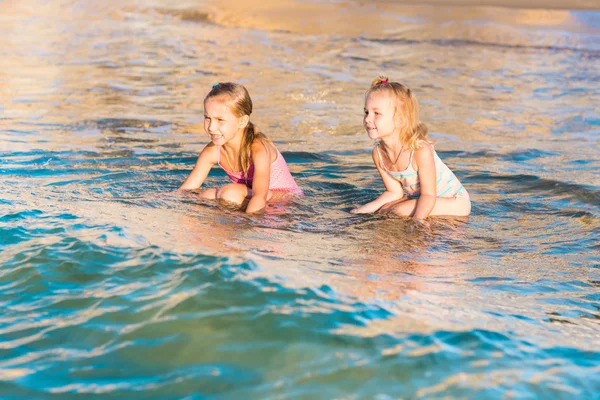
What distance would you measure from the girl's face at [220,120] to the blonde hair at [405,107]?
1037 millimetres

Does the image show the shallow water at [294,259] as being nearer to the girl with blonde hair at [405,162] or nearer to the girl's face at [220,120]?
the girl with blonde hair at [405,162]

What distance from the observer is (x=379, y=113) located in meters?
5.56

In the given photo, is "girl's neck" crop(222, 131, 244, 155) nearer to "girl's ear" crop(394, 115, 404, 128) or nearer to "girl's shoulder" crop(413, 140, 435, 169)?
"girl's ear" crop(394, 115, 404, 128)

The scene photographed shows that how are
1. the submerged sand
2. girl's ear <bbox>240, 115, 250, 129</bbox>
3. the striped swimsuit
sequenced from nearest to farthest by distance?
girl's ear <bbox>240, 115, 250, 129</bbox> → the striped swimsuit → the submerged sand

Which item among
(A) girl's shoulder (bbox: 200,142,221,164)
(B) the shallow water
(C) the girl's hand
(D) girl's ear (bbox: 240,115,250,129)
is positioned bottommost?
(C) the girl's hand

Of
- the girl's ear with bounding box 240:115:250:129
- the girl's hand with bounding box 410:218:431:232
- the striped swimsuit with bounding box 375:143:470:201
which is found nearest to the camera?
Result: the girl's hand with bounding box 410:218:431:232

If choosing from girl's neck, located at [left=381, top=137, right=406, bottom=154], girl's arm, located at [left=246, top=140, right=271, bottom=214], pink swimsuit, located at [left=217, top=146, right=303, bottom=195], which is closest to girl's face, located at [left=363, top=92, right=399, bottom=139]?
girl's neck, located at [left=381, top=137, right=406, bottom=154]

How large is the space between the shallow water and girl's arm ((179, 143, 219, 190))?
0.29m

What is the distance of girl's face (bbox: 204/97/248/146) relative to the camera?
575 cm

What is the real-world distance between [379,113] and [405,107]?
0.66 feet

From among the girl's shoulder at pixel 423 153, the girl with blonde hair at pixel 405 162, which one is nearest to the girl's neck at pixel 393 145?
the girl with blonde hair at pixel 405 162

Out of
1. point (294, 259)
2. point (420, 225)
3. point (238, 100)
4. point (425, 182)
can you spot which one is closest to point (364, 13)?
point (238, 100)

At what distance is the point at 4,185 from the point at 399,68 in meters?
10.9

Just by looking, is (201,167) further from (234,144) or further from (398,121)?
(398,121)
